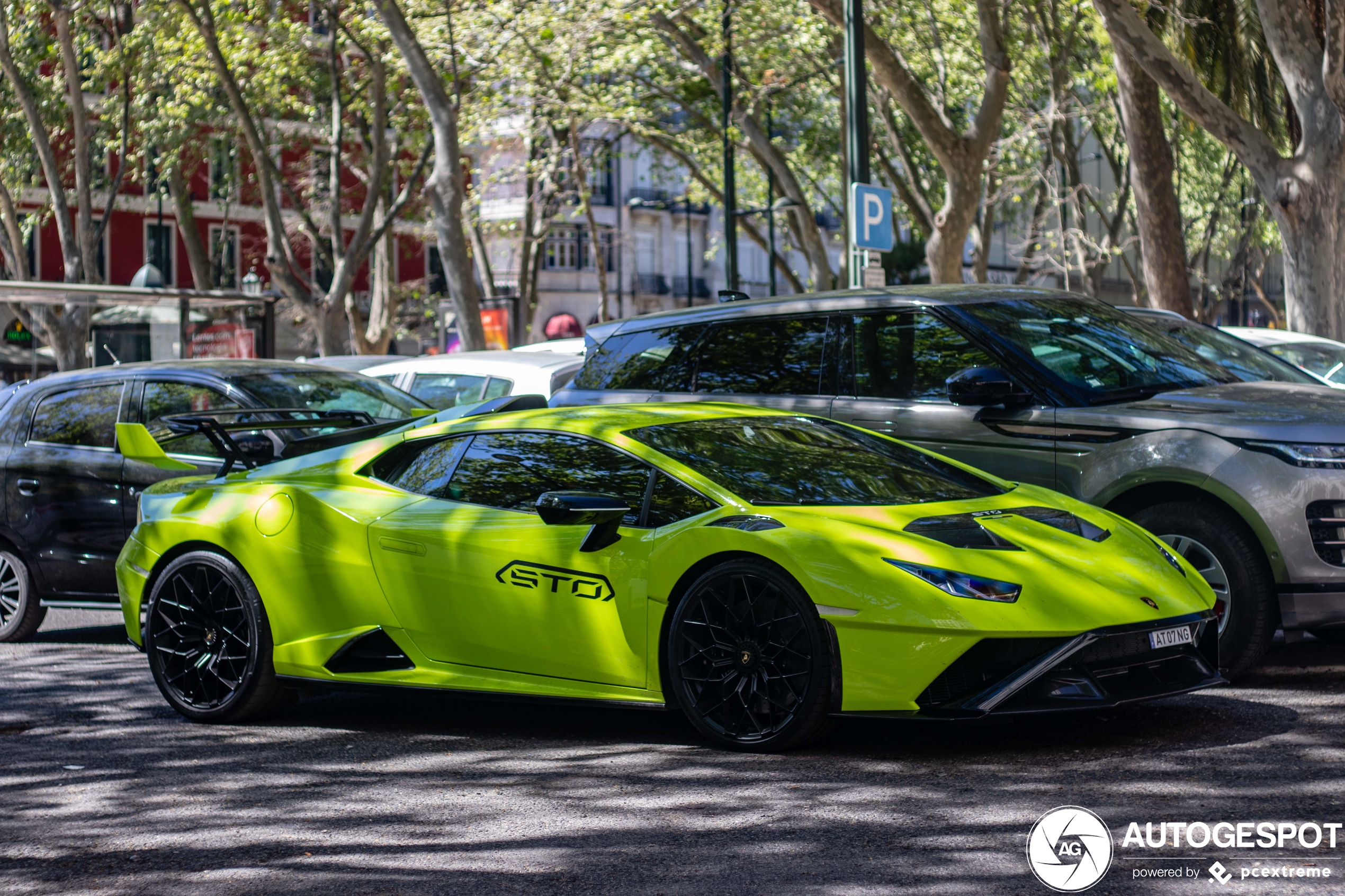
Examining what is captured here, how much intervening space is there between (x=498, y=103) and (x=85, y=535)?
62.9 feet

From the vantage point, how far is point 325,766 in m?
5.64

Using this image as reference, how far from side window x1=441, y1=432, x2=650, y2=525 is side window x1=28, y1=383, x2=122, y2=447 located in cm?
371

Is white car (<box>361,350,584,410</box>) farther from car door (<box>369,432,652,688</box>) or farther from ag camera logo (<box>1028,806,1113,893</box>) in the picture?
ag camera logo (<box>1028,806,1113,893</box>)

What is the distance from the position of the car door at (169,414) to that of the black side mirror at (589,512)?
3.66 meters

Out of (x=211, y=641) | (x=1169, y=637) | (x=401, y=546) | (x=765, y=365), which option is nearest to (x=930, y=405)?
(x=765, y=365)

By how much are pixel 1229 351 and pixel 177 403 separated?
19.9 ft

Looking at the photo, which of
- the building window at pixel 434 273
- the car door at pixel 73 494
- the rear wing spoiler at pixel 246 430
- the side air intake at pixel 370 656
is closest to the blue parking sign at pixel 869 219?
the rear wing spoiler at pixel 246 430

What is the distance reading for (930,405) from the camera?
7.51m

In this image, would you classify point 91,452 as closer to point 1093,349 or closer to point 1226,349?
point 1093,349

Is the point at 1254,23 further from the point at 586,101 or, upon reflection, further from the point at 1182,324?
the point at 586,101

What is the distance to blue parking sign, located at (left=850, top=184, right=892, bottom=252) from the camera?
1320cm

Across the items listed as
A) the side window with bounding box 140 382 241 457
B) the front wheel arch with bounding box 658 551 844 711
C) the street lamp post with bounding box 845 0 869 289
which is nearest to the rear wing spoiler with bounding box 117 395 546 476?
the side window with bounding box 140 382 241 457

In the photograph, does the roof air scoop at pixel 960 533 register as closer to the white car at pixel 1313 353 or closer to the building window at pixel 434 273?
the white car at pixel 1313 353

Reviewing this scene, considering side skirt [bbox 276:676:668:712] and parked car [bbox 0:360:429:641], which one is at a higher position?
parked car [bbox 0:360:429:641]
